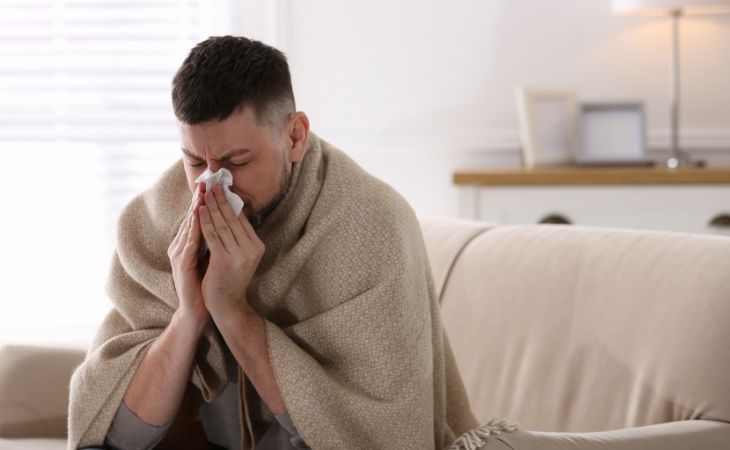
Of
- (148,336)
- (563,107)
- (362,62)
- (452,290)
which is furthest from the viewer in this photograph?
(362,62)

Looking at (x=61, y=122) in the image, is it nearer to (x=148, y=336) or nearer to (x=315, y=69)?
(x=315, y=69)

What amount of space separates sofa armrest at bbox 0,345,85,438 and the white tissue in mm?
788

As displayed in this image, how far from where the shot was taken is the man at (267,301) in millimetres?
1583

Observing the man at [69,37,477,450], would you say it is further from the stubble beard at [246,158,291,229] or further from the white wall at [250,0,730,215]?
the white wall at [250,0,730,215]

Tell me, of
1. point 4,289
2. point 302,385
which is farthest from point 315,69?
point 302,385

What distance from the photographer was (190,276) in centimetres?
165

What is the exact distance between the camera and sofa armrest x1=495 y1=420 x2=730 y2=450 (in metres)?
1.48

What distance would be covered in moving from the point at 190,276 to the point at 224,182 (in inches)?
6.4

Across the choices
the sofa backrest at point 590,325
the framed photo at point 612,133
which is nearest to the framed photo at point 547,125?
the framed photo at point 612,133

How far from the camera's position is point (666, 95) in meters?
3.68

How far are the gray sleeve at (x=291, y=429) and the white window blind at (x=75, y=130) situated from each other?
2.30 m

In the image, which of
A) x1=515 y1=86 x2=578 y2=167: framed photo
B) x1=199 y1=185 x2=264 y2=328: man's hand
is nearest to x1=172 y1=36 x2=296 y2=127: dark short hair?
x1=199 y1=185 x2=264 y2=328: man's hand

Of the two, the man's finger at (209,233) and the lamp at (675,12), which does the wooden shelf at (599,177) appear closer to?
the lamp at (675,12)

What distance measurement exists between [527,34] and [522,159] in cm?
42
